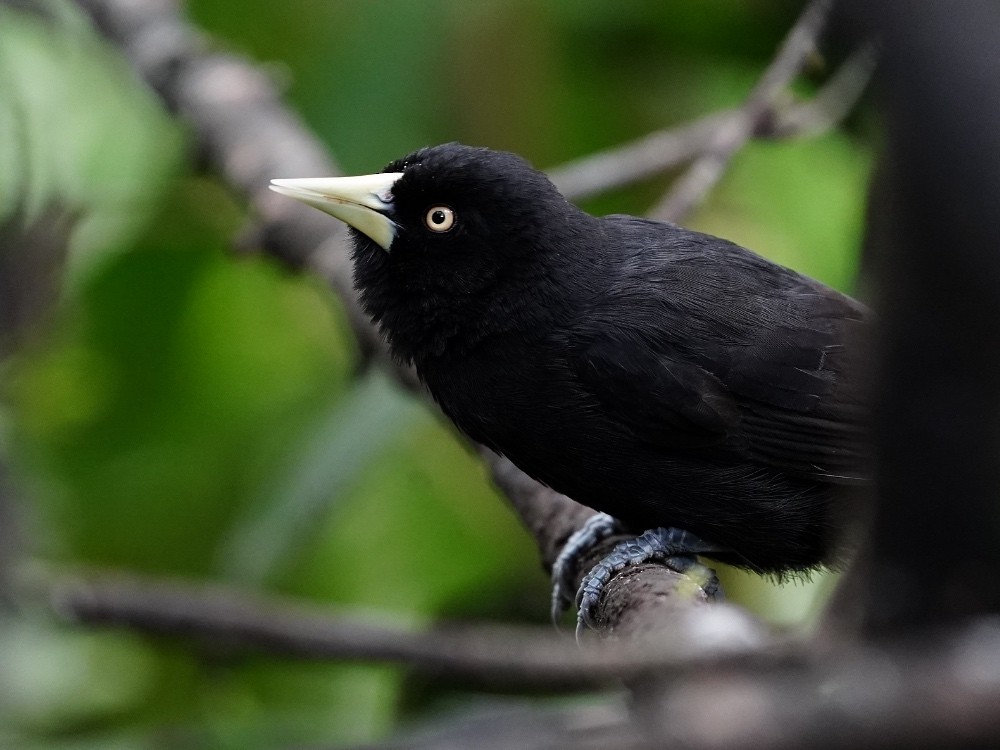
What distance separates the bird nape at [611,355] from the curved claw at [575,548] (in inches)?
0.4

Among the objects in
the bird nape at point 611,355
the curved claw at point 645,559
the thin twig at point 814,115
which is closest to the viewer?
the curved claw at point 645,559

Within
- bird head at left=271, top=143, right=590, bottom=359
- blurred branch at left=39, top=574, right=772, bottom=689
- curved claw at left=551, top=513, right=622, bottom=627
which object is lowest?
blurred branch at left=39, top=574, right=772, bottom=689

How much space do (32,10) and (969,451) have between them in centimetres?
467

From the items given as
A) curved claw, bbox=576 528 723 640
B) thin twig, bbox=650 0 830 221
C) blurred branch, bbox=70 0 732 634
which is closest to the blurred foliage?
blurred branch, bbox=70 0 732 634

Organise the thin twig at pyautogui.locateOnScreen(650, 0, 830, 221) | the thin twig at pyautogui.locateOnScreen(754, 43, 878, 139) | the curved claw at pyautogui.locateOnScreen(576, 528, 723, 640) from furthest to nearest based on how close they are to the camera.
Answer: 1. the thin twig at pyautogui.locateOnScreen(754, 43, 878, 139)
2. the thin twig at pyautogui.locateOnScreen(650, 0, 830, 221)
3. the curved claw at pyautogui.locateOnScreen(576, 528, 723, 640)

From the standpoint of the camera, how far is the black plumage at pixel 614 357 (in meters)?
3.00

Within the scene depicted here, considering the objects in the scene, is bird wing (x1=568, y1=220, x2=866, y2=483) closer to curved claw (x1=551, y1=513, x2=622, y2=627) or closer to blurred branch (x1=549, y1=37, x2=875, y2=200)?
curved claw (x1=551, y1=513, x2=622, y2=627)

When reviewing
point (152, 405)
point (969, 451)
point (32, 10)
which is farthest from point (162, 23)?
point (969, 451)

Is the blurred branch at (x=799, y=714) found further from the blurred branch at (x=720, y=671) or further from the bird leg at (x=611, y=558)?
the bird leg at (x=611, y=558)

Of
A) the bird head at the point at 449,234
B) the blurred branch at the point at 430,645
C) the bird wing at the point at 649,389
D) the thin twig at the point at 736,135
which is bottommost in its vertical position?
the blurred branch at the point at 430,645

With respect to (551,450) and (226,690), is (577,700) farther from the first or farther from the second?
(226,690)

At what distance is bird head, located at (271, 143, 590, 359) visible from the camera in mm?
3090

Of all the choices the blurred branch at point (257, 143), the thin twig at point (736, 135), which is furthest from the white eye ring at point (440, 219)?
the thin twig at point (736, 135)

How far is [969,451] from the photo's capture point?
0.62 meters
